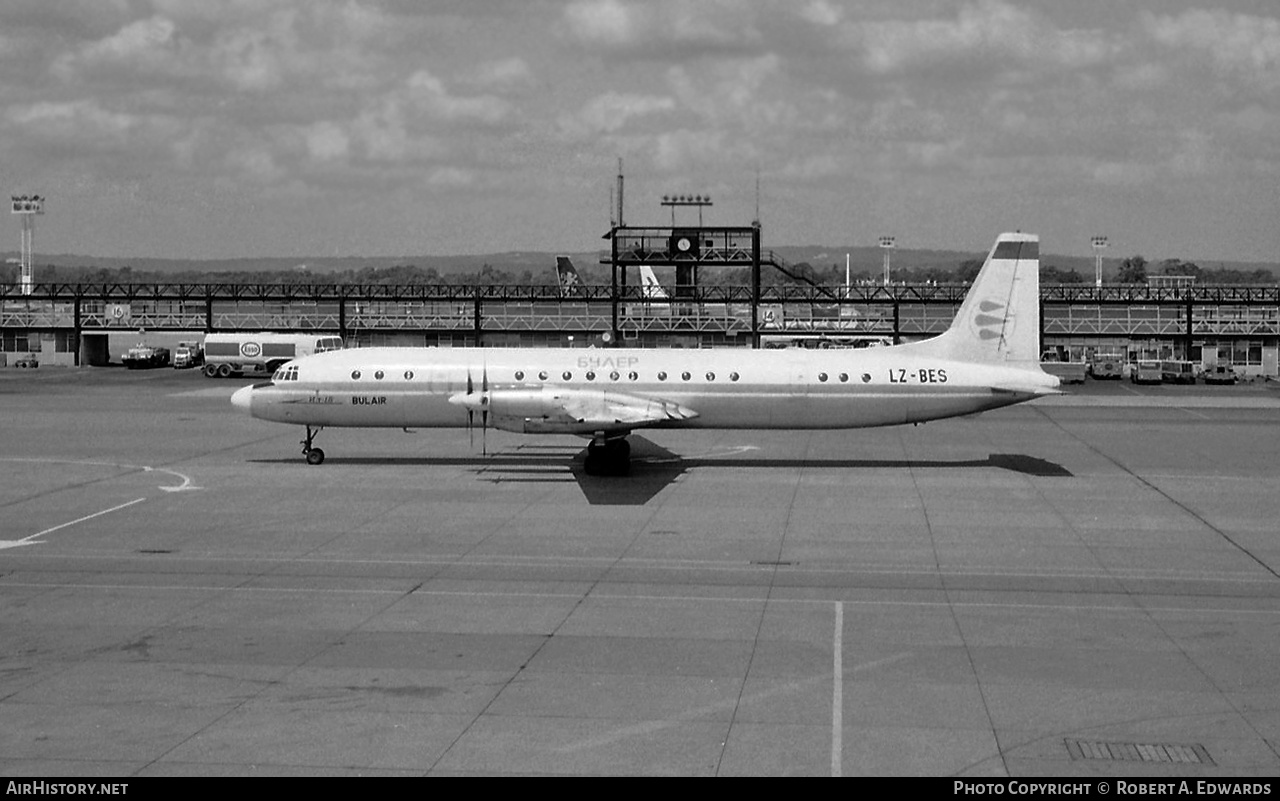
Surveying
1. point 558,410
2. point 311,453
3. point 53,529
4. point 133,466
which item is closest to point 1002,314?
point 558,410

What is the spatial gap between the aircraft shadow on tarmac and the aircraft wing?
5.39 feet

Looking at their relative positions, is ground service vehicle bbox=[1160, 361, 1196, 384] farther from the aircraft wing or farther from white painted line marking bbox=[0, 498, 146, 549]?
white painted line marking bbox=[0, 498, 146, 549]

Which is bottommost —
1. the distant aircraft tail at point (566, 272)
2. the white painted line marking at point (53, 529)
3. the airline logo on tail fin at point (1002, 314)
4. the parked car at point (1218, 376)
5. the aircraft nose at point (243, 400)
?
the white painted line marking at point (53, 529)

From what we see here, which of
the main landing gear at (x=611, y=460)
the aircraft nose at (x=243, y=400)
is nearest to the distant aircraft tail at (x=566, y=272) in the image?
the aircraft nose at (x=243, y=400)

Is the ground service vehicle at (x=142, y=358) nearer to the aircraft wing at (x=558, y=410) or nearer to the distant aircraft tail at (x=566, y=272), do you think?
the distant aircraft tail at (x=566, y=272)

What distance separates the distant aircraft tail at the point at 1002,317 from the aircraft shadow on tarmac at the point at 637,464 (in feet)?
12.2

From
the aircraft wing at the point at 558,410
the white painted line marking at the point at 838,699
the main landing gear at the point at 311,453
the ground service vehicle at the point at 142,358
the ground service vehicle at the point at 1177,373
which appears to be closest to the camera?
the white painted line marking at the point at 838,699

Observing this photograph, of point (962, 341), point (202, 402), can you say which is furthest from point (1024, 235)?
point (202, 402)

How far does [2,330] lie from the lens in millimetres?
109875

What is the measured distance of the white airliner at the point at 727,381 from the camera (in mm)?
41219

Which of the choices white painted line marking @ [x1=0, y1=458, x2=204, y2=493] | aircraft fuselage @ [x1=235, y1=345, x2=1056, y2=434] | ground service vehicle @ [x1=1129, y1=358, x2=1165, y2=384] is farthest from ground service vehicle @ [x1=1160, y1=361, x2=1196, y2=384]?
white painted line marking @ [x1=0, y1=458, x2=204, y2=493]

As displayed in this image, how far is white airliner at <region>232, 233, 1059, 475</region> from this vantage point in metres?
41.2

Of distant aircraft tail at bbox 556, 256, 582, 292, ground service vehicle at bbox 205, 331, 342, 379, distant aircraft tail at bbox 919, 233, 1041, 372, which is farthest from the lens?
distant aircraft tail at bbox 556, 256, 582, 292

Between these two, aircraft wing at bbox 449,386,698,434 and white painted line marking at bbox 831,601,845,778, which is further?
aircraft wing at bbox 449,386,698,434
